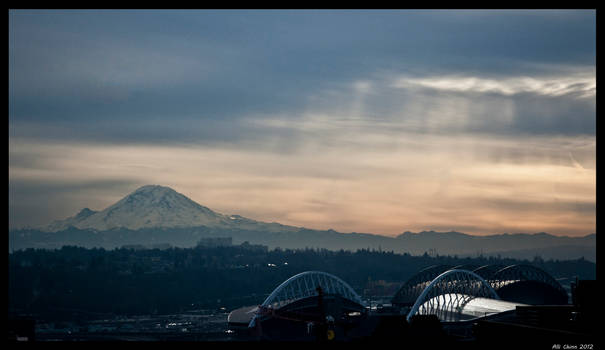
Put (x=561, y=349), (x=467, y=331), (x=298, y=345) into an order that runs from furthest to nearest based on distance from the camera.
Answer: (x=467, y=331) → (x=561, y=349) → (x=298, y=345)
